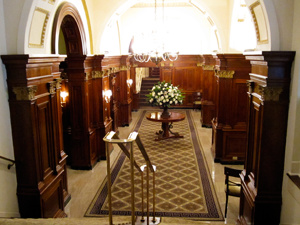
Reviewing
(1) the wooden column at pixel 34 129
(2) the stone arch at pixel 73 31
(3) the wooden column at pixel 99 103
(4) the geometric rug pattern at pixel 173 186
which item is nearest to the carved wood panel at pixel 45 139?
(1) the wooden column at pixel 34 129

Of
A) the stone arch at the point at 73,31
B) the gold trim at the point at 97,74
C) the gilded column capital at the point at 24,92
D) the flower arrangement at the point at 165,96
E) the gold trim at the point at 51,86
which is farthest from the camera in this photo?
the flower arrangement at the point at 165,96

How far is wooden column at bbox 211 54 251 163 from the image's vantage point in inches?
323

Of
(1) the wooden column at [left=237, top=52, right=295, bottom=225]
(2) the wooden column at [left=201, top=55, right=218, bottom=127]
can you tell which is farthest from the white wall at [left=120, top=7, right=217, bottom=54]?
(1) the wooden column at [left=237, top=52, right=295, bottom=225]

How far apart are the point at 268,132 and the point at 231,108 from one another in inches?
167

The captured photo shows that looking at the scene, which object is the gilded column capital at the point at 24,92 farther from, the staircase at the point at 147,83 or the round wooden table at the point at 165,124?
the staircase at the point at 147,83

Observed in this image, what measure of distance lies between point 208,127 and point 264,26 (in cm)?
911

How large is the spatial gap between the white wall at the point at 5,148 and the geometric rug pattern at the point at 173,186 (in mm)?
1979

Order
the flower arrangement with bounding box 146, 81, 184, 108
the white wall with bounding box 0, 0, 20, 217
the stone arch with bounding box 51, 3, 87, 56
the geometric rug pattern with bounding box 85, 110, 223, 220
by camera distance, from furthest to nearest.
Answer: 1. the flower arrangement with bounding box 146, 81, 184, 108
2. the stone arch with bounding box 51, 3, 87, 56
3. the geometric rug pattern with bounding box 85, 110, 223, 220
4. the white wall with bounding box 0, 0, 20, 217

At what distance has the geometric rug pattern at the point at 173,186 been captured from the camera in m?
6.09

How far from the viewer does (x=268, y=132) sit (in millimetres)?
4219

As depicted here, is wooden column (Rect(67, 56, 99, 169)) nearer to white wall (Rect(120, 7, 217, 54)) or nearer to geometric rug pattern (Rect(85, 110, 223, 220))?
geometric rug pattern (Rect(85, 110, 223, 220))

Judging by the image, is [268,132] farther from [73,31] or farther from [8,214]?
[73,31]

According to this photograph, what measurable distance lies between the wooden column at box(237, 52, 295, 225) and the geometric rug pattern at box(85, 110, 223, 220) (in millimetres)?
1629

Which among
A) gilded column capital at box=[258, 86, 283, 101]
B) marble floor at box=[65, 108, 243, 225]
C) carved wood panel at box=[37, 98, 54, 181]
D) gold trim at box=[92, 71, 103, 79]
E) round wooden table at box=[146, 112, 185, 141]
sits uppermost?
gold trim at box=[92, 71, 103, 79]
